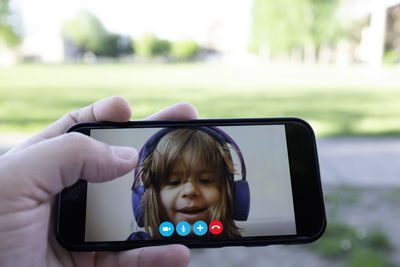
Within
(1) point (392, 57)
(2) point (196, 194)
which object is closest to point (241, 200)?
(2) point (196, 194)

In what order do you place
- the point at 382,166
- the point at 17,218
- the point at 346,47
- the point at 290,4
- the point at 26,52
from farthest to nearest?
the point at 26,52
the point at 346,47
the point at 290,4
the point at 382,166
the point at 17,218

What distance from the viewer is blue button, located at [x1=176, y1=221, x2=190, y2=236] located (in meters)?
1.20

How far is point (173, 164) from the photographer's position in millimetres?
1225

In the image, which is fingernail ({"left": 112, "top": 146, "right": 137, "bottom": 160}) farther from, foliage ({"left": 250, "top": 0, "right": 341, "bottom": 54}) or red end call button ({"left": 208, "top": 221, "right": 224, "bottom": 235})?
foliage ({"left": 250, "top": 0, "right": 341, "bottom": 54})

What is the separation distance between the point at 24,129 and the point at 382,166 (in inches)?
194

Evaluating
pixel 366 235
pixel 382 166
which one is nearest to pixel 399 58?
pixel 382 166

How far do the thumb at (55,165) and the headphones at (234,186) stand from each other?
0.35 feet

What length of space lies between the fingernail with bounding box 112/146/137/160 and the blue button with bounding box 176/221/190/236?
0.30m

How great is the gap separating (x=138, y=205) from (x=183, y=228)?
0.19 m

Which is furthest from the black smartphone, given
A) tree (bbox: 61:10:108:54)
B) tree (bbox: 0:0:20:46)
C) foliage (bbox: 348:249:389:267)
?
tree (bbox: 61:10:108:54)

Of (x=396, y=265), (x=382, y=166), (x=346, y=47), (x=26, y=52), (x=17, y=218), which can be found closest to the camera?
(x=17, y=218)

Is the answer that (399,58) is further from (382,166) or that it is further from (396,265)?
(396,265)

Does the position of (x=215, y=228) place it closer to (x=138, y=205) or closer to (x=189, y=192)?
(x=189, y=192)

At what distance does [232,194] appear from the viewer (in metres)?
1.23
